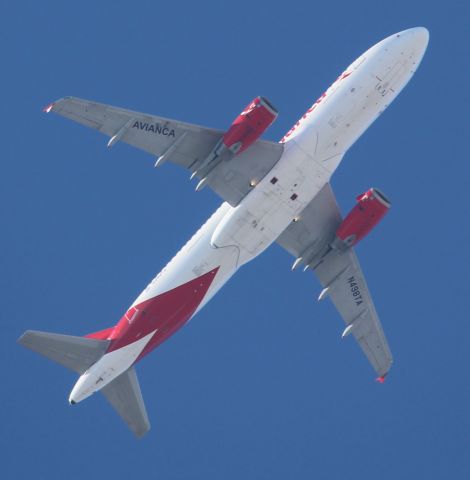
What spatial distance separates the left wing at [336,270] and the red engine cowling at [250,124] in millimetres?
6405

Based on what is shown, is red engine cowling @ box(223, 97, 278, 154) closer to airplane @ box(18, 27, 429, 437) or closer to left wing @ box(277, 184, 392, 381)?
airplane @ box(18, 27, 429, 437)

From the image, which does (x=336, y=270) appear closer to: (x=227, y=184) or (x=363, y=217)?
(x=363, y=217)

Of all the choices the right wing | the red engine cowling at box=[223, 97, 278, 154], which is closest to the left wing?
the right wing

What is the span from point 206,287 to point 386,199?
10890mm

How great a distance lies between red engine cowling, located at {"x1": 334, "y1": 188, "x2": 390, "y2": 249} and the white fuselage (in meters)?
3.65

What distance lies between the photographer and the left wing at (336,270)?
62125 mm

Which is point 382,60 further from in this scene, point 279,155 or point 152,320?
point 152,320

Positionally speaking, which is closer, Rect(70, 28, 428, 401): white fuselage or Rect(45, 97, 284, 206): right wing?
Rect(45, 97, 284, 206): right wing

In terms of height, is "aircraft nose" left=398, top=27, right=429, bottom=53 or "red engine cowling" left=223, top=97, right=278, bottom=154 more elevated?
"aircraft nose" left=398, top=27, right=429, bottom=53

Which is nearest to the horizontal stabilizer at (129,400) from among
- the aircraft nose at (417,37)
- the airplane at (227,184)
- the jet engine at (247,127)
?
the airplane at (227,184)

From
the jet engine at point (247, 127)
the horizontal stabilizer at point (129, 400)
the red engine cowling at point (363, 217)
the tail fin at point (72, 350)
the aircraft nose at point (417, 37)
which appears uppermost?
the aircraft nose at point (417, 37)

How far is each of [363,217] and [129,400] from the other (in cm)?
1623

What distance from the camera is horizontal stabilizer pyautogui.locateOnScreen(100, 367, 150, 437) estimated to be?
60500 mm

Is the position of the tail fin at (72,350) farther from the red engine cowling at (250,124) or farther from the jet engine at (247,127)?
the red engine cowling at (250,124)
